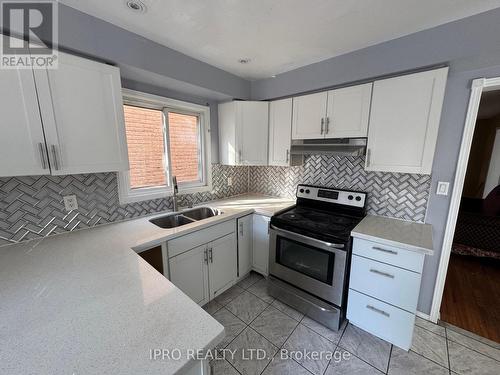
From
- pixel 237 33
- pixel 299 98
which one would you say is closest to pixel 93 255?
pixel 237 33

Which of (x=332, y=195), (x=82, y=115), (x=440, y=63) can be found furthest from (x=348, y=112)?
(x=82, y=115)

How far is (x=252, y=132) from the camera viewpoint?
2508mm

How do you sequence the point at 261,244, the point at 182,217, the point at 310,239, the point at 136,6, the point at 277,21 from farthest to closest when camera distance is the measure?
the point at 261,244 < the point at 182,217 < the point at 310,239 < the point at 277,21 < the point at 136,6

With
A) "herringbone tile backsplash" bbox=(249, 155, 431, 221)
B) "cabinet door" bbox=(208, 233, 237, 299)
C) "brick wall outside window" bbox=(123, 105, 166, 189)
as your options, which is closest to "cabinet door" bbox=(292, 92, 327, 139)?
"herringbone tile backsplash" bbox=(249, 155, 431, 221)

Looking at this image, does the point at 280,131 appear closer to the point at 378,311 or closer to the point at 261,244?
the point at 261,244

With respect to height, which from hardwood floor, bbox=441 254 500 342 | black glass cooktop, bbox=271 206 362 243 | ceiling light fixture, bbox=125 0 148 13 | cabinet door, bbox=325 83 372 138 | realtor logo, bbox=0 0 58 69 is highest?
ceiling light fixture, bbox=125 0 148 13

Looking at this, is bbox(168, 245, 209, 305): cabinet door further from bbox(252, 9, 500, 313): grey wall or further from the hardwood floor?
the hardwood floor

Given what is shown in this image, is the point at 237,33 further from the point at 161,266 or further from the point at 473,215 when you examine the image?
the point at 473,215

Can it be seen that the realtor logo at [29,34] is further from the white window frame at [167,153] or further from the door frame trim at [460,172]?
the door frame trim at [460,172]

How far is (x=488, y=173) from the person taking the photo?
4.40 metres

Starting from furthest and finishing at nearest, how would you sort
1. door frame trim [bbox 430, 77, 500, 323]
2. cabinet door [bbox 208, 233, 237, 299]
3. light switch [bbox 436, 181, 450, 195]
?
1. cabinet door [bbox 208, 233, 237, 299]
2. light switch [bbox 436, 181, 450, 195]
3. door frame trim [bbox 430, 77, 500, 323]

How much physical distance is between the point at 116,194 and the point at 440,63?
283cm

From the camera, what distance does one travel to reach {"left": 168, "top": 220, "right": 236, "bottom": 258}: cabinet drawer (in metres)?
1.66

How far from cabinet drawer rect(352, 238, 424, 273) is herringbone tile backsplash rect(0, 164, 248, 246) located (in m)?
2.00
